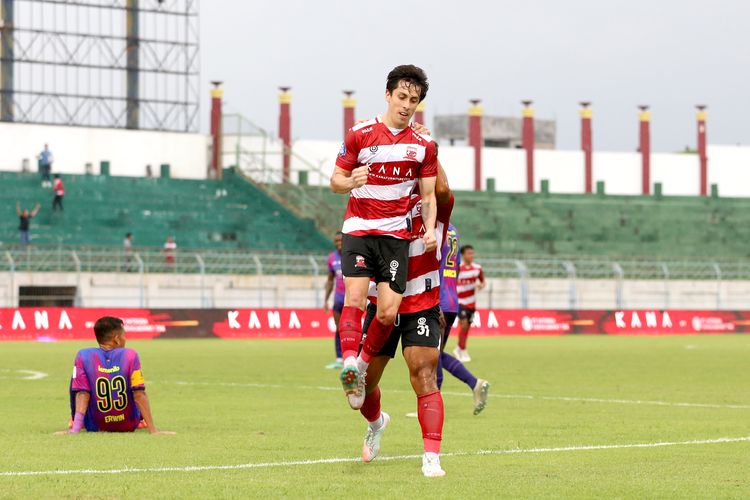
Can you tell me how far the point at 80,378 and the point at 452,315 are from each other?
480 cm

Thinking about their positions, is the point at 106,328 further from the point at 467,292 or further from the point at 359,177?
the point at 467,292

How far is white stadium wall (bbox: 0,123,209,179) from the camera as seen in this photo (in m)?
61.0

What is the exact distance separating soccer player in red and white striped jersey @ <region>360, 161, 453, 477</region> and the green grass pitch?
0.33 metres

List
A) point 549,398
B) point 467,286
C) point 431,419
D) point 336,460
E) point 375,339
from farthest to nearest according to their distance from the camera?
point 467,286 → point 549,398 → point 336,460 → point 375,339 → point 431,419

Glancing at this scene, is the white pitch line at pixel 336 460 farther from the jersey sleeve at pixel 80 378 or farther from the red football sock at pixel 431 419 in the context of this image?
the jersey sleeve at pixel 80 378

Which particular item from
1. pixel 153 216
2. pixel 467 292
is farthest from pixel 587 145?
pixel 467 292

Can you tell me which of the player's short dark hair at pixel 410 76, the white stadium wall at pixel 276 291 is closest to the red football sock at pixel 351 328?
the player's short dark hair at pixel 410 76

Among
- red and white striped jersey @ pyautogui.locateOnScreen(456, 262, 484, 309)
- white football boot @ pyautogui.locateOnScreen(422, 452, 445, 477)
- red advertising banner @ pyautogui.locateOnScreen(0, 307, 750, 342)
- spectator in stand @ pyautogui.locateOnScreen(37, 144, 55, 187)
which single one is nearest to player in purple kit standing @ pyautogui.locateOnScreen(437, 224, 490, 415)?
white football boot @ pyautogui.locateOnScreen(422, 452, 445, 477)

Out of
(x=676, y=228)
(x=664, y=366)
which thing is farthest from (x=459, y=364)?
(x=676, y=228)

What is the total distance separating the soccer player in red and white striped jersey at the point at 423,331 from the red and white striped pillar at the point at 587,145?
65.8 meters

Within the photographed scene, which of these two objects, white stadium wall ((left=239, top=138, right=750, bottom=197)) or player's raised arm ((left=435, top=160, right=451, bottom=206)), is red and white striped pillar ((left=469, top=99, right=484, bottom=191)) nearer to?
white stadium wall ((left=239, top=138, right=750, bottom=197))

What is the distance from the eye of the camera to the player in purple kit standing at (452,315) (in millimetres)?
14781

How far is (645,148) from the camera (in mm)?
77375

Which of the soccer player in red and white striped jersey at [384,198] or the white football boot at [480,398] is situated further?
the white football boot at [480,398]
